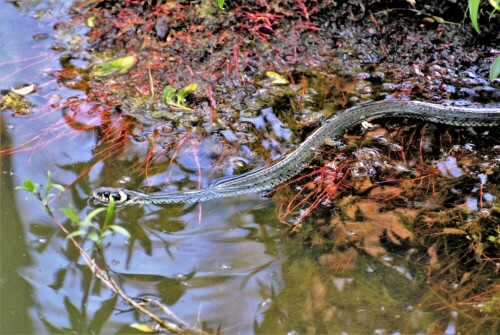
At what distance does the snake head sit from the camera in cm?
495

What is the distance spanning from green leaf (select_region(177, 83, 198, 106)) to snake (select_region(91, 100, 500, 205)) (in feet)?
3.95

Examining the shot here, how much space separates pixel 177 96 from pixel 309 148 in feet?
5.30

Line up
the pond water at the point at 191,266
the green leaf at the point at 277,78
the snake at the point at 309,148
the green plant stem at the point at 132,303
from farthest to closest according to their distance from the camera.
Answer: the green leaf at the point at 277,78
the snake at the point at 309,148
the pond water at the point at 191,266
the green plant stem at the point at 132,303

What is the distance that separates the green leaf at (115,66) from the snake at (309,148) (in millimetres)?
1877

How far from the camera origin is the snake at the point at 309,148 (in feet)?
16.6

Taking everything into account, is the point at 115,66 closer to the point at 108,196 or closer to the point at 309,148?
the point at 108,196

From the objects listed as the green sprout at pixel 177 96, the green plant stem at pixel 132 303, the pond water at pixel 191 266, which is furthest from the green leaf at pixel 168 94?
the green plant stem at pixel 132 303

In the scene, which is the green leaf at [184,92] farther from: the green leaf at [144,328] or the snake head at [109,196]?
the green leaf at [144,328]

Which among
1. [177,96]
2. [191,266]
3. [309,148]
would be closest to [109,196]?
[191,266]

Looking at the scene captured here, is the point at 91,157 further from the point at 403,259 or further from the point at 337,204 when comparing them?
the point at 403,259

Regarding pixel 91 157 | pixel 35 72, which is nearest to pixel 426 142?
pixel 91 157

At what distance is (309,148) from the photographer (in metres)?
5.53

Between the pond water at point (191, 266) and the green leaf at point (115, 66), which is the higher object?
the green leaf at point (115, 66)

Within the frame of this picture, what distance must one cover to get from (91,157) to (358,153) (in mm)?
2644
